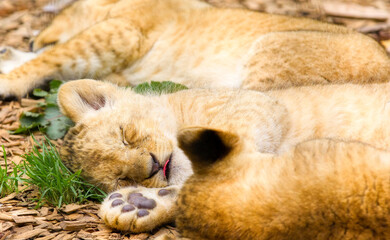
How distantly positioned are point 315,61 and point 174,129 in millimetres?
1836

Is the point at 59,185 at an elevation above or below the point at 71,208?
above

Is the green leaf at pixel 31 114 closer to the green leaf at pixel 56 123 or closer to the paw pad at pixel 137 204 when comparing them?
the green leaf at pixel 56 123

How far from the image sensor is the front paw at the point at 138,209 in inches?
139

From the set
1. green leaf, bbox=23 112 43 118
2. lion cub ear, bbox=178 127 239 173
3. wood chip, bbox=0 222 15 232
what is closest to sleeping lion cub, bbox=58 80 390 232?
lion cub ear, bbox=178 127 239 173

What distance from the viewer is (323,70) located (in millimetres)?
5281

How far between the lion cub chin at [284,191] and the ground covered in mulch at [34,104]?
81cm

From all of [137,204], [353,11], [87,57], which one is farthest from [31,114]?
[353,11]

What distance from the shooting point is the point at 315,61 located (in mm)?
5379

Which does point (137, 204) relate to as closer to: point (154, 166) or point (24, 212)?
point (154, 166)

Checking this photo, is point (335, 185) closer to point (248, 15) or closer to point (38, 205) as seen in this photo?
point (38, 205)

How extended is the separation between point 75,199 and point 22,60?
12.5 ft

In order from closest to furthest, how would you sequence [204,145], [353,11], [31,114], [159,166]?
[204,145] → [159,166] → [31,114] → [353,11]

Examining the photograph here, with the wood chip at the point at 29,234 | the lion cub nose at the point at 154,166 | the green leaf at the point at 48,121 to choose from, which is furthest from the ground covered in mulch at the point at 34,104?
the lion cub nose at the point at 154,166

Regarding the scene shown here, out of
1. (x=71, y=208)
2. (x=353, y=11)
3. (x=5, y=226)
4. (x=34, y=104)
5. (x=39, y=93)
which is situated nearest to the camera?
(x=5, y=226)
